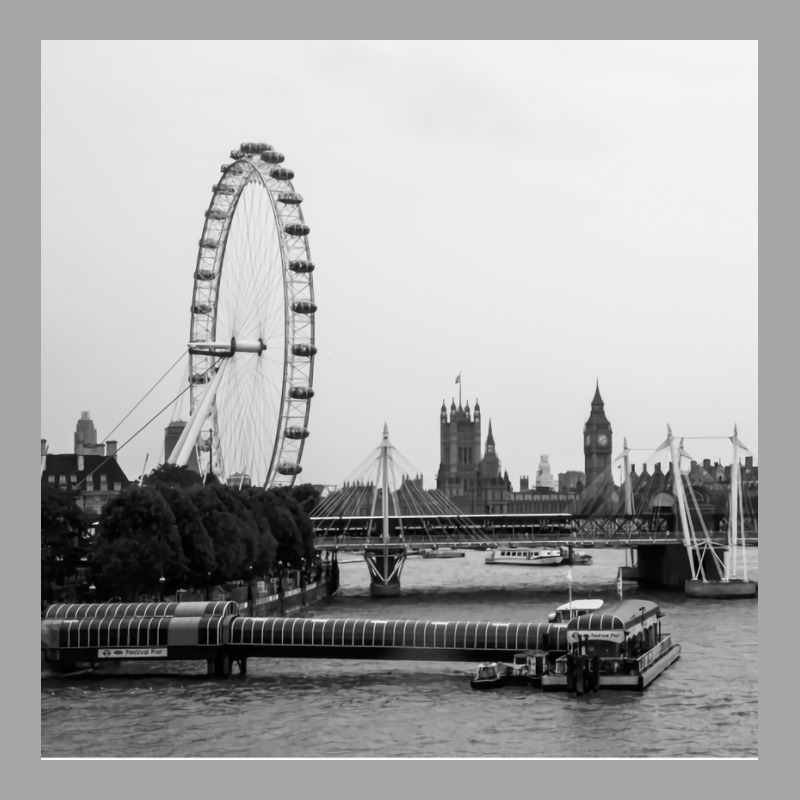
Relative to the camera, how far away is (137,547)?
1128 inches

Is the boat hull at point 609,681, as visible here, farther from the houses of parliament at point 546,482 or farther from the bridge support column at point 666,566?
the houses of parliament at point 546,482

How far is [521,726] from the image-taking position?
20.3m

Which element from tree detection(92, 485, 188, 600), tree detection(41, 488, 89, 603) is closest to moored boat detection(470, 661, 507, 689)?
tree detection(92, 485, 188, 600)

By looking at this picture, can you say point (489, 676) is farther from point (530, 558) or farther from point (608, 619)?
point (530, 558)

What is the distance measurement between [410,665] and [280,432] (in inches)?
370

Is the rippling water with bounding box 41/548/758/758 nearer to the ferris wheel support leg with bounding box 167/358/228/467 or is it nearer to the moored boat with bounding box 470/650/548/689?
the moored boat with bounding box 470/650/548/689

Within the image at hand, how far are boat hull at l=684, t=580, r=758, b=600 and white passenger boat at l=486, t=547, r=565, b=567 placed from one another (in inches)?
815

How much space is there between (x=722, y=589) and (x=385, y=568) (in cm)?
818

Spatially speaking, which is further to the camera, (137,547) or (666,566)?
(666,566)

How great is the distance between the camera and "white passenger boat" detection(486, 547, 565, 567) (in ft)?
208

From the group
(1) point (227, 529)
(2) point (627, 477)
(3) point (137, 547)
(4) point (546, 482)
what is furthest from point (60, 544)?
(4) point (546, 482)

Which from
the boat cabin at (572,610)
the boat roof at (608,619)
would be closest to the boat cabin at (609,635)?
the boat roof at (608,619)

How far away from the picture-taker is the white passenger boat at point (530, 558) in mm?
63406

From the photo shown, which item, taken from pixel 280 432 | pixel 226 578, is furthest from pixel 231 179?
pixel 226 578
